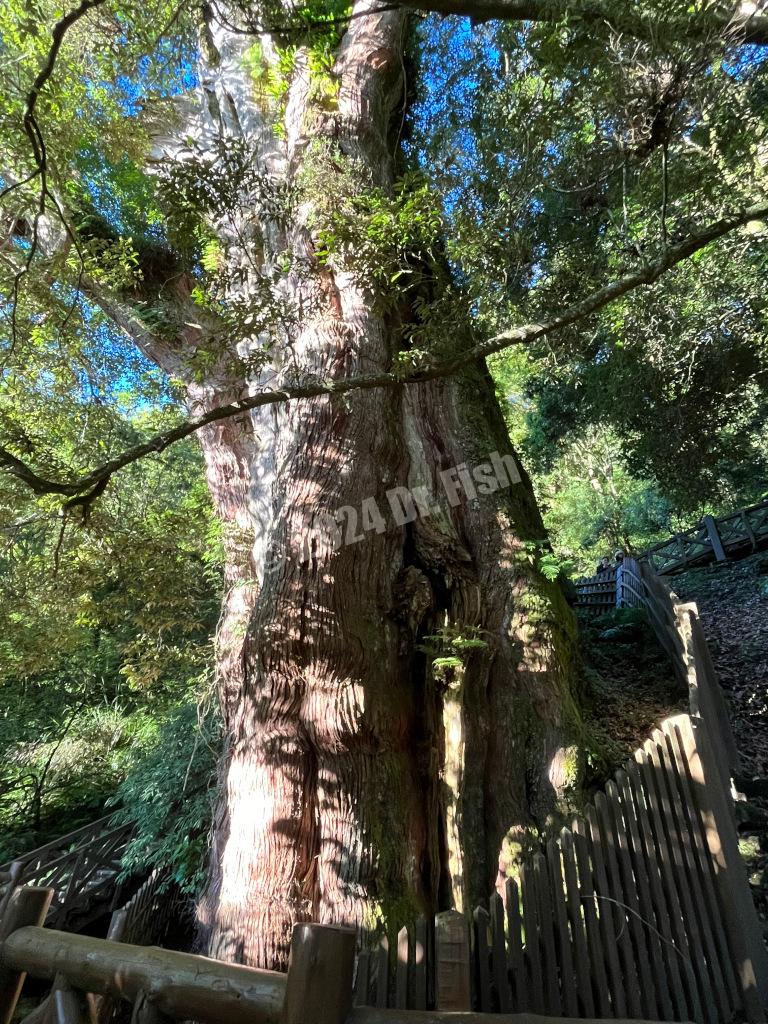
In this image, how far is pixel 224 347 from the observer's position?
3664 millimetres

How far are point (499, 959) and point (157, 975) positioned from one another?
146 centimetres

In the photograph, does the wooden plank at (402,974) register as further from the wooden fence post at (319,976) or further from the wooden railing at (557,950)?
the wooden fence post at (319,976)

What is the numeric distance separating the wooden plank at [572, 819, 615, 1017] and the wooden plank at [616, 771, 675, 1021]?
0.27 metres

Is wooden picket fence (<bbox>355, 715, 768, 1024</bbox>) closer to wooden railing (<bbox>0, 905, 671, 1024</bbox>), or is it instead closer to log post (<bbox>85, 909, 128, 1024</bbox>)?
wooden railing (<bbox>0, 905, 671, 1024</bbox>)

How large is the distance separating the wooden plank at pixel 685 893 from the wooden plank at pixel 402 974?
5.11 feet

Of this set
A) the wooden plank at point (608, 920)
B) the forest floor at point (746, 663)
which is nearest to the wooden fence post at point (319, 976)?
the wooden plank at point (608, 920)

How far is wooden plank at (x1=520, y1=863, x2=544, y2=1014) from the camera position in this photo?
8.46 ft

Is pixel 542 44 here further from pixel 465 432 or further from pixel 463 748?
pixel 463 748

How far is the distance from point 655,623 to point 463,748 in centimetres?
356

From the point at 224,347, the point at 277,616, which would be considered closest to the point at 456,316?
the point at 224,347

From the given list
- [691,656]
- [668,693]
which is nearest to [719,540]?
[668,693]

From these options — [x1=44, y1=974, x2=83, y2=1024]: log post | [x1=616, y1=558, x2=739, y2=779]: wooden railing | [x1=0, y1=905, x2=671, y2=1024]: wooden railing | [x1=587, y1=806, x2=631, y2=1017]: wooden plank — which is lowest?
[x1=44, y1=974, x2=83, y2=1024]: log post

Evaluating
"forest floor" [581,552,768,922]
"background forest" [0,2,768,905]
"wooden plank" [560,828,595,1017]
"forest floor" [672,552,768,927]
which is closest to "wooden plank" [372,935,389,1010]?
"wooden plank" [560,828,595,1017]

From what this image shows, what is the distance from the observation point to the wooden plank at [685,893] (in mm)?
2788
